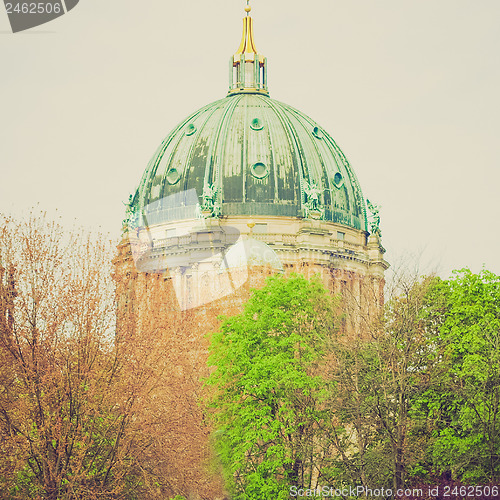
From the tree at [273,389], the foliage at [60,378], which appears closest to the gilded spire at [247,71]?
the tree at [273,389]

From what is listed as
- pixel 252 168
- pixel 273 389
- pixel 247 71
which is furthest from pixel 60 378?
pixel 247 71

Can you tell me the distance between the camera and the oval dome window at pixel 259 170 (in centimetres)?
7481

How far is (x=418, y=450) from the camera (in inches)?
1289

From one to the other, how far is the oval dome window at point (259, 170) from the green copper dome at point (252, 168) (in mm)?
70

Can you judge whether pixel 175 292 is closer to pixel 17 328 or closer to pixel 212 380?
pixel 212 380

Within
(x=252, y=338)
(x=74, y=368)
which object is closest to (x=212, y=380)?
(x=252, y=338)

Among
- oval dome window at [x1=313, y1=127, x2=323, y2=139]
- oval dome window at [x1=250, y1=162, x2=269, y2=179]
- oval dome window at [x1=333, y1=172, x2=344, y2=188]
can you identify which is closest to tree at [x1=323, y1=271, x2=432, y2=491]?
oval dome window at [x1=250, y1=162, x2=269, y2=179]

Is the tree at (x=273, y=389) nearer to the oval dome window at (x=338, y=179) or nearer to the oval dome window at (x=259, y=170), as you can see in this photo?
the oval dome window at (x=259, y=170)

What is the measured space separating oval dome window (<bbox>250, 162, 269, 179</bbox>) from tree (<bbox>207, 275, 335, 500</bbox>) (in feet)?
124

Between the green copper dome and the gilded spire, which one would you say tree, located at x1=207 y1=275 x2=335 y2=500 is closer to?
the green copper dome

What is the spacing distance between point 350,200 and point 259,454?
46.1m

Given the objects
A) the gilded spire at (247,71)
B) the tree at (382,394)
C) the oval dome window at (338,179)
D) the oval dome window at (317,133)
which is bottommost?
the tree at (382,394)

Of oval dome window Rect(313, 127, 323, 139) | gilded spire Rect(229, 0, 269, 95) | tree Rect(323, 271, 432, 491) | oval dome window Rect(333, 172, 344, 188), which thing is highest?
gilded spire Rect(229, 0, 269, 95)

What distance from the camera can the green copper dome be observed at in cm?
7438
